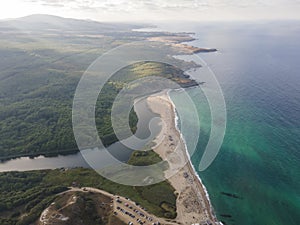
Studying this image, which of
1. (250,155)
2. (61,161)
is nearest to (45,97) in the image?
(61,161)

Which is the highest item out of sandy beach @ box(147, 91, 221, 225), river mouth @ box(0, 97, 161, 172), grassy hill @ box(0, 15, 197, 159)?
grassy hill @ box(0, 15, 197, 159)

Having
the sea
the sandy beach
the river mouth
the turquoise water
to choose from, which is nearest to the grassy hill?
the river mouth

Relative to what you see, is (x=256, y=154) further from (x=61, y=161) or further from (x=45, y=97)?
(x=45, y=97)

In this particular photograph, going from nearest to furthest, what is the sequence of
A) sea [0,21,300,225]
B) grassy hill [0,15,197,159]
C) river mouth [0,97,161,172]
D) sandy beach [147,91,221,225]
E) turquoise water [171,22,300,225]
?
1. sandy beach [147,91,221,225]
2. turquoise water [171,22,300,225]
3. sea [0,21,300,225]
4. river mouth [0,97,161,172]
5. grassy hill [0,15,197,159]

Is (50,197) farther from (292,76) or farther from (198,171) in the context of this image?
(292,76)

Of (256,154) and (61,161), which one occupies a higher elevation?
(256,154)

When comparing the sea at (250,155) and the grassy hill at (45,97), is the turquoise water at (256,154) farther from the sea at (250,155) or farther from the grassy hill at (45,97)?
the grassy hill at (45,97)

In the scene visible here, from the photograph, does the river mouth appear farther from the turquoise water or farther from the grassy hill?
the turquoise water

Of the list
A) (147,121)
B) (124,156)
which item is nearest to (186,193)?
(124,156)

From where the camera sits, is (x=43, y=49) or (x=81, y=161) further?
(x=43, y=49)
